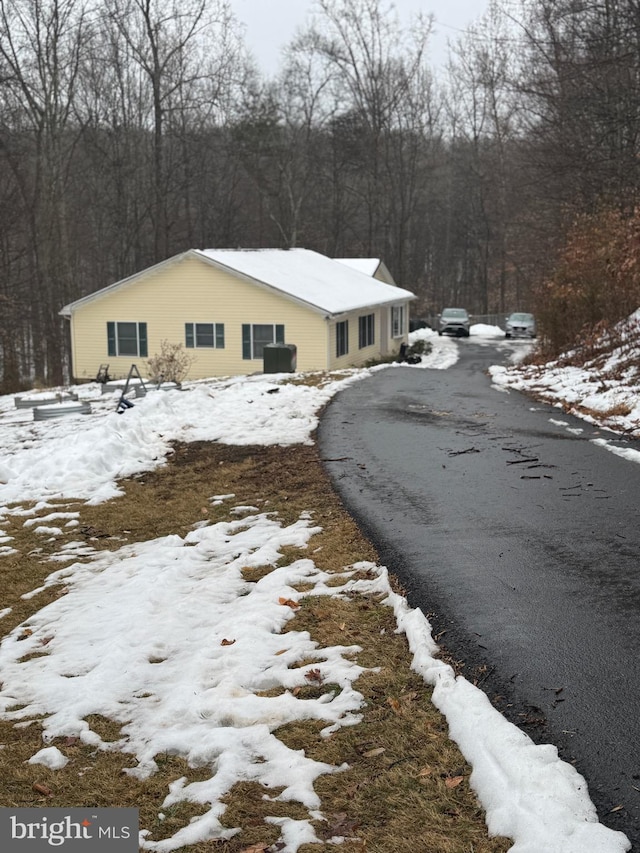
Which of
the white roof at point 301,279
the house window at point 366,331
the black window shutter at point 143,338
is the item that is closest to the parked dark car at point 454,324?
the white roof at point 301,279

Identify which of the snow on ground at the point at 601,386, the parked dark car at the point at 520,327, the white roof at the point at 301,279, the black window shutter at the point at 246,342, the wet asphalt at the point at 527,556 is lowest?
the wet asphalt at the point at 527,556

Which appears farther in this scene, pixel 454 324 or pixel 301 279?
pixel 454 324

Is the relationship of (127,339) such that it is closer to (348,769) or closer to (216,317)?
(216,317)

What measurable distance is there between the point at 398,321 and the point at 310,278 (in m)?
8.71

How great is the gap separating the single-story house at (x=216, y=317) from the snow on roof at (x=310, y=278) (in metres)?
0.09

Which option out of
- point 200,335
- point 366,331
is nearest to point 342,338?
point 366,331

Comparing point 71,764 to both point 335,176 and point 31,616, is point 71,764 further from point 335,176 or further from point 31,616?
point 335,176

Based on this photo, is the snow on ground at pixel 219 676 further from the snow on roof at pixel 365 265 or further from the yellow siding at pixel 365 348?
the snow on roof at pixel 365 265

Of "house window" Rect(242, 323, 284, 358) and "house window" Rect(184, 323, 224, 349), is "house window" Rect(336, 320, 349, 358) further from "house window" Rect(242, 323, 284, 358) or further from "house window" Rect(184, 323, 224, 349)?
"house window" Rect(184, 323, 224, 349)

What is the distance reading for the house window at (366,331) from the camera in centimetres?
3484

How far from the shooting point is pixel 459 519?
8695 mm

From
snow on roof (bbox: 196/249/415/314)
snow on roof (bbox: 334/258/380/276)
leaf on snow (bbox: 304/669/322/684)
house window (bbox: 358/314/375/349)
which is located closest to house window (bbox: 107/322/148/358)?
snow on roof (bbox: 196/249/415/314)

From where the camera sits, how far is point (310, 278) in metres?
34.2

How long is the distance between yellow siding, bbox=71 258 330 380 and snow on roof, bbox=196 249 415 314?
50cm
